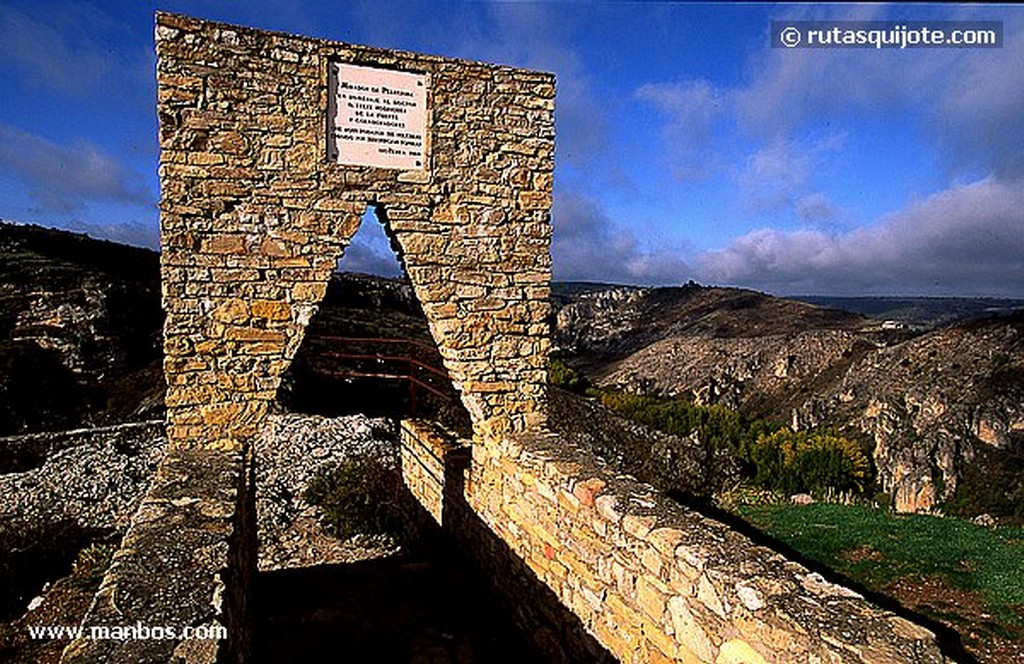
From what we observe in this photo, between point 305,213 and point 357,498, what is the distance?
16.0 feet

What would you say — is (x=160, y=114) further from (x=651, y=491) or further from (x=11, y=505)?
(x=11, y=505)

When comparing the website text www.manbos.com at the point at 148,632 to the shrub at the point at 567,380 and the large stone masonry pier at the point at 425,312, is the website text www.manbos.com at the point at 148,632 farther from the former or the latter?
the shrub at the point at 567,380

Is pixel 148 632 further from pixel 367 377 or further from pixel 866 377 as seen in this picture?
pixel 866 377

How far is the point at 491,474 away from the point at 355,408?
32.5ft

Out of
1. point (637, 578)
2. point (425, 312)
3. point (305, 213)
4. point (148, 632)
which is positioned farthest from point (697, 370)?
point (148, 632)

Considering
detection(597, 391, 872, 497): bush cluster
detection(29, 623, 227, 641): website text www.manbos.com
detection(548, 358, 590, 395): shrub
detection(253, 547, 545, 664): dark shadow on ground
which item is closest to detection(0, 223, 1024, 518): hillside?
detection(597, 391, 872, 497): bush cluster

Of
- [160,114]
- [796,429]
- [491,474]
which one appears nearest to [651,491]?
[491,474]

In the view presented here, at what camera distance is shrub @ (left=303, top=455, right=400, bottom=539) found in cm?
861

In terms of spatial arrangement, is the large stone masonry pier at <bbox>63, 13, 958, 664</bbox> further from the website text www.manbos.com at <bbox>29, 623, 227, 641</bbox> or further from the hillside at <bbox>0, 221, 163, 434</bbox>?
the hillside at <bbox>0, 221, 163, 434</bbox>

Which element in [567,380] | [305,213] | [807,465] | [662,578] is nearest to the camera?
[662,578]

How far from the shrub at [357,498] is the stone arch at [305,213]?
3.34m

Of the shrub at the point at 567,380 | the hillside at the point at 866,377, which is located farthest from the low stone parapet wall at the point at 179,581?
the hillside at the point at 866,377

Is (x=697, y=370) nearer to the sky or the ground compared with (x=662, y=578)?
nearer to the ground

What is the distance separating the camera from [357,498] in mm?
8891
